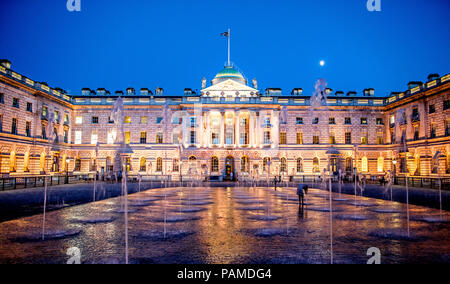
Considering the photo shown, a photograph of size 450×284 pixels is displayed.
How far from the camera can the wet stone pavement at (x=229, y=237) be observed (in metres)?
6.87

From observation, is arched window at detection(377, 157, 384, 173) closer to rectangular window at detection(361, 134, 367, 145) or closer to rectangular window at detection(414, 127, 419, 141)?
rectangular window at detection(361, 134, 367, 145)

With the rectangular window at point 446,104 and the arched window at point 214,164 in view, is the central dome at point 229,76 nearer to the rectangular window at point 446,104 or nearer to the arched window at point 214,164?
the arched window at point 214,164

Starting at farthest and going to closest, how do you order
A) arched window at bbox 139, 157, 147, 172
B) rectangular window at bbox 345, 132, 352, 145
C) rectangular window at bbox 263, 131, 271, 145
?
rectangular window at bbox 345, 132, 352, 145, arched window at bbox 139, 157, 147, 172, rectangular window at bbox 263, 131, 271, 145

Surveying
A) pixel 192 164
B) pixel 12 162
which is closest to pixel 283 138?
pixel 192 164

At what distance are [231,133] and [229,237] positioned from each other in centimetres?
4457

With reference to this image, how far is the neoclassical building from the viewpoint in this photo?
5062 cm

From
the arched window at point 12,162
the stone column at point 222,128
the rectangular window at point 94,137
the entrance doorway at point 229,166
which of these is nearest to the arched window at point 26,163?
the arched window at point 12,162

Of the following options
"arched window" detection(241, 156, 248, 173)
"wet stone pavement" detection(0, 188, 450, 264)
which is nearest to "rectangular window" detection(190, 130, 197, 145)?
"arched window" detection(241, 156, 248, 173)

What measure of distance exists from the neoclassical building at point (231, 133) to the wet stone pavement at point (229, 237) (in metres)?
35.6

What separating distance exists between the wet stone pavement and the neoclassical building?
3557 cm

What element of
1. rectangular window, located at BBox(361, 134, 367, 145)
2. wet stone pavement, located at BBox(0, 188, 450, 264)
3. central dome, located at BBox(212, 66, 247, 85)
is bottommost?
wet stone pavement, located at BBox(0, 188, 450, 264)

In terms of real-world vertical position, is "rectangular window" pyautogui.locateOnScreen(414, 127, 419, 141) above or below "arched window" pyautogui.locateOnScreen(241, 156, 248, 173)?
above
